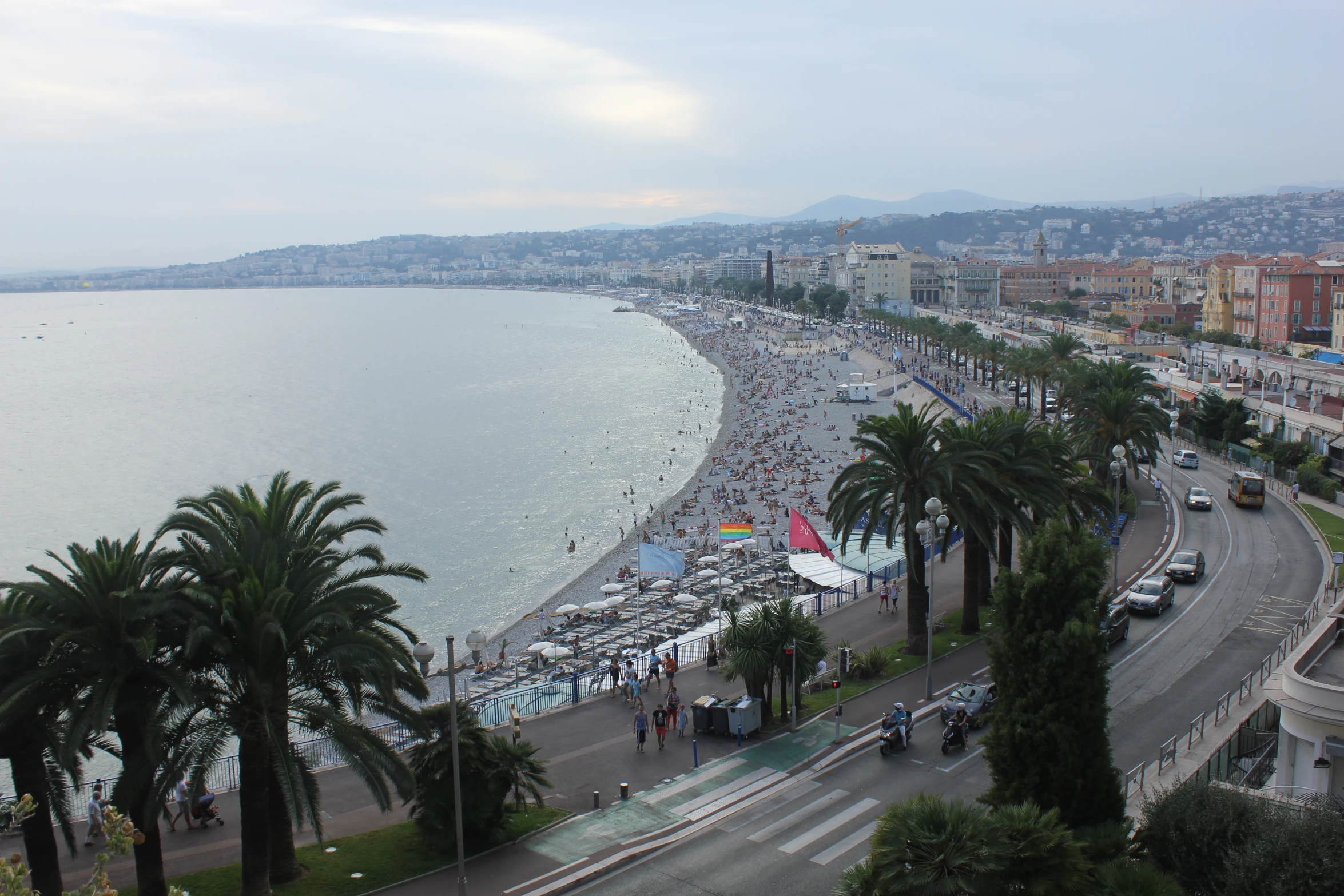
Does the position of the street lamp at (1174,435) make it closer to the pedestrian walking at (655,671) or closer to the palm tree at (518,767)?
the pedestrian walking at (655,671)

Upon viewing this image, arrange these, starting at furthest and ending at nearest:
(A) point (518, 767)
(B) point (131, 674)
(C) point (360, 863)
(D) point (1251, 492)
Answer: (D) point (1251, 492) < (A) point (518, 767) < (C) point (360, 863) < (B) point (131, 674)

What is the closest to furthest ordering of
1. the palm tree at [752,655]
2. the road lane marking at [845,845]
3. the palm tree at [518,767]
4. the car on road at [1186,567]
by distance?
1. the road lane marking at [845,845]
2. the palm tree at [518,767]
3. the palm tree at [752,655]
4. the car on road at [1186,567]

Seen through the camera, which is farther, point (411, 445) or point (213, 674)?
point (411, 445)

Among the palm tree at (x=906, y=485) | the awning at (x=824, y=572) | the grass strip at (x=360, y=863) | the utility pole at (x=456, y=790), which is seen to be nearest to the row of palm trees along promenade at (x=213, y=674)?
the grass strip at (x=360, y=863)

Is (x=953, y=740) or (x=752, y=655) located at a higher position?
(x=752, y=655)

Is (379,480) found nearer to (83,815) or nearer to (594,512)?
(594,512)

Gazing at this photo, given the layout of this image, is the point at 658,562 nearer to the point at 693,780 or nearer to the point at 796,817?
the point at 693,780

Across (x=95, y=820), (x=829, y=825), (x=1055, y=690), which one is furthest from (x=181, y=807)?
(x=1055, y=690)
